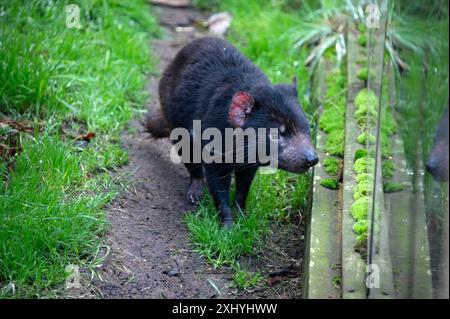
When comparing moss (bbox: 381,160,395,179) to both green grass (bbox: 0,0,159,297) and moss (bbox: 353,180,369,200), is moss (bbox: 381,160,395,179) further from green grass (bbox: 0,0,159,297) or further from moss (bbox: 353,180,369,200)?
green grass (bbox: 0,0,159,297)

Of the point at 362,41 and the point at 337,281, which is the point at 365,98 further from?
the point at 337,281

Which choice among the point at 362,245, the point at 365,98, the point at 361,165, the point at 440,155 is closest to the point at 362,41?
the point at 365,98

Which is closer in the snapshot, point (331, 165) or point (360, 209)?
point (360, 209)

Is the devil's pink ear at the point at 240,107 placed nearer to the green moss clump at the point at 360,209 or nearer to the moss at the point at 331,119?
the green moss clump at the point at 360,209

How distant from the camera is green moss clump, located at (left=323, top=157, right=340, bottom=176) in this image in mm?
4367

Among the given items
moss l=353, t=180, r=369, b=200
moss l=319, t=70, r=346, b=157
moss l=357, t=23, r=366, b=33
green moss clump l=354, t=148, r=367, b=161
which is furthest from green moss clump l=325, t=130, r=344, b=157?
moss l=357, t=23, r=366, b=33

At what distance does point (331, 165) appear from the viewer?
441cm

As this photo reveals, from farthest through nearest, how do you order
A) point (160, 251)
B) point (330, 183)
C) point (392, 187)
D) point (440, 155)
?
point (330, 183) → point (160, 251) → point (392, 187) → point (440, 155)

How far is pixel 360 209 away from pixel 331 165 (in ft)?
2.25

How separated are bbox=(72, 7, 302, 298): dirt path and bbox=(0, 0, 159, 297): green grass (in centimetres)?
12
